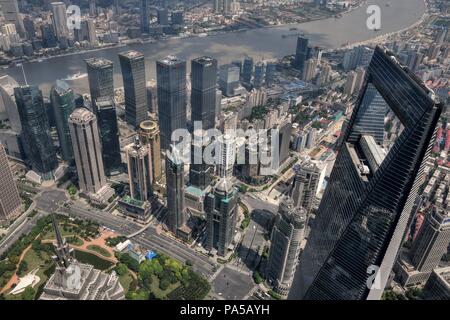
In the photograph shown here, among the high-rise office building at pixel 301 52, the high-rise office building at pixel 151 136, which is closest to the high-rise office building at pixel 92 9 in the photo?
the high-rise office building at pixel 301 52

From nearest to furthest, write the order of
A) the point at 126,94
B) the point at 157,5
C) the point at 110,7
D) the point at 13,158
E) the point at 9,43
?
→ the point at 13,158, the point at 126,94, the point at 9,43, the point at 110,7, the point at 157,5

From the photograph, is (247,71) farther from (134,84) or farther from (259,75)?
(134,84)

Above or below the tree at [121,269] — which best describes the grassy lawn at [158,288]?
below

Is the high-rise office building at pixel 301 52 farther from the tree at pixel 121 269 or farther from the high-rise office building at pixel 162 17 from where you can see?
the tree at pixel 121 269
